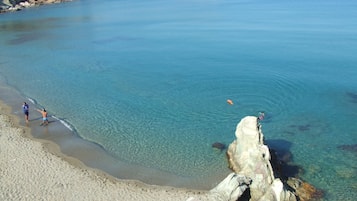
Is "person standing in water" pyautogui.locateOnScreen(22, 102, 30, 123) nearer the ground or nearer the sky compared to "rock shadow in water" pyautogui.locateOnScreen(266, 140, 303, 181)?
nearer the sky

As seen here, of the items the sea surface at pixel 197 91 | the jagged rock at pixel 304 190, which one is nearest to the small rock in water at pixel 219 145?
the sea surface at pixel 197 91

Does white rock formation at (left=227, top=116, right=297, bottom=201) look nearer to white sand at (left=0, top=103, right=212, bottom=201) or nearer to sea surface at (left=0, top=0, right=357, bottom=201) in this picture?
sea surface at (left=0, top=0, right=357, bottom=201)

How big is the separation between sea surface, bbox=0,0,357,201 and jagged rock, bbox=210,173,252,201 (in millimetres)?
3254

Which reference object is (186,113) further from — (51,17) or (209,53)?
(51,17)

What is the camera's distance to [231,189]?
70.1 ft

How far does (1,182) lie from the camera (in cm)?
2434

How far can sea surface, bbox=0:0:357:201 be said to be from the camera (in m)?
28.3

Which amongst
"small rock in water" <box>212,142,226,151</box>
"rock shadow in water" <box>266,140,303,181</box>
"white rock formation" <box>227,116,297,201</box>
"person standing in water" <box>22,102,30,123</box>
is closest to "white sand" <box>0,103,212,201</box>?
"white rock formation" <box>227,116,297,201</box>

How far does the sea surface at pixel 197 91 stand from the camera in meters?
28.3

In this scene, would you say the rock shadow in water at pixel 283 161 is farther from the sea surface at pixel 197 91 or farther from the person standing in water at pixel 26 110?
the person standing in water at pixel 26 110

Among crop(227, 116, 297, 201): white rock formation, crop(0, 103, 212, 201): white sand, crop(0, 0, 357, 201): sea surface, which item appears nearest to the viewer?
crop(227, 116, 297, 201): white rock formation

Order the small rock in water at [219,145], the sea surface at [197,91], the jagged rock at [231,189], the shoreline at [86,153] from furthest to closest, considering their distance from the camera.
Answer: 1. the small rock in water at [219,145]
2. the sea surface at [197,91]
3. the shoreline at [86,153]
4. the jagged rock at [231,189]

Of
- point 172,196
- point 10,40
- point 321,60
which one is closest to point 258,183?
point 172,196

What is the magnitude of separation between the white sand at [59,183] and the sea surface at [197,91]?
56.4 inches
